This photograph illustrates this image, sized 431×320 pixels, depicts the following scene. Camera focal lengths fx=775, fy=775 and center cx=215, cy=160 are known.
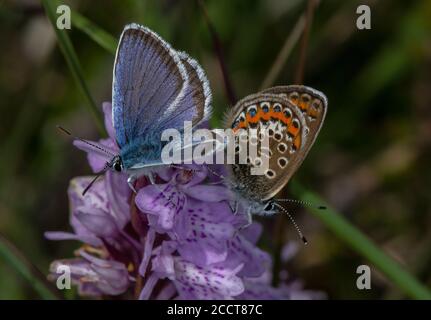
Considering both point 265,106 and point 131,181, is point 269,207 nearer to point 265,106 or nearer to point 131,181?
point 265,106

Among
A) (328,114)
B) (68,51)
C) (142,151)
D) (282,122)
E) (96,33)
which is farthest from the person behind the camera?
(328,114)

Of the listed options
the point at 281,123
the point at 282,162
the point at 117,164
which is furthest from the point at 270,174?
the point at 117,164

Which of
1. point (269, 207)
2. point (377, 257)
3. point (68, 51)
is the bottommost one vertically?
point (377, 257)

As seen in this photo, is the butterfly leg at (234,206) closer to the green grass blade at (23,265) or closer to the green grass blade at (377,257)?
the green grass blade at (377,257)

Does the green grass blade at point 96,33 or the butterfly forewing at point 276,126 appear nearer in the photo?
the butterfly forewing at point 276,126

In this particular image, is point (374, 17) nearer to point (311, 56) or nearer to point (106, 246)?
point (311, 56)

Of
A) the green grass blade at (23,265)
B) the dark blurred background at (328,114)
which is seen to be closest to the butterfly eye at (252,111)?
the green grass blade at (23,265)
